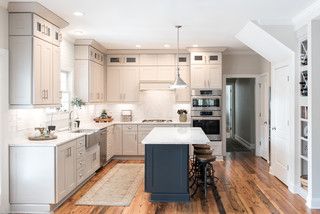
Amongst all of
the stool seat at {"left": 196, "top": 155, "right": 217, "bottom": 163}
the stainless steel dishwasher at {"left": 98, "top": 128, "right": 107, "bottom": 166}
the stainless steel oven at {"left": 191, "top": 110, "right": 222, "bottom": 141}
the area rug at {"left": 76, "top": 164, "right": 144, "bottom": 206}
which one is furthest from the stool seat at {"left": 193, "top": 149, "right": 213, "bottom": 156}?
the stainless steel oven at {"left": 191, "top": 110, "right": 222, "bottom": 141}

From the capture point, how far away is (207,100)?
759cm

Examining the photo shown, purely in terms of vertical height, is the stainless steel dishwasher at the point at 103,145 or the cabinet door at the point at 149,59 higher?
the cabinet door at the point at 149,59

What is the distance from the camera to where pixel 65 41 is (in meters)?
6.13

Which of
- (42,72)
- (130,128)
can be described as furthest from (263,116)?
(42,72)

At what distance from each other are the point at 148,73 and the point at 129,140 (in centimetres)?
181

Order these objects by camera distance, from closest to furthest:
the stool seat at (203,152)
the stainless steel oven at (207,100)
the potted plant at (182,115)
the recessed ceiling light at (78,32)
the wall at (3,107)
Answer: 1. the wall at (3,107)
2. the stool seat at (203,152)
3. the recessed ceiling light at (78,32)
4. the stainless steel oven at (207,100)
5. the potted plant at (182,115)

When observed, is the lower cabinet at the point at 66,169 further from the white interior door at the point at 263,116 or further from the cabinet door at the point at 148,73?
the white interior door at the point at 263,116

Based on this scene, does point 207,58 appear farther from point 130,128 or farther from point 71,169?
point 71,169

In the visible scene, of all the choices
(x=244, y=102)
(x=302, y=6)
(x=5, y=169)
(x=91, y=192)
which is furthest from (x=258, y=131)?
(x=5, y=169)

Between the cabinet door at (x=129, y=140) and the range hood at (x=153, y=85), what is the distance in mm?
1080

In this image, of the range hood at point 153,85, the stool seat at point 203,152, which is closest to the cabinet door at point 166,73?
the range hood at point 153,85

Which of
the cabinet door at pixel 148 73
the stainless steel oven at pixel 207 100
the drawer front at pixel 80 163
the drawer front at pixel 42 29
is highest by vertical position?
the drawer front at pixel 42 29

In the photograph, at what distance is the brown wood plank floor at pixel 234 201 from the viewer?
4207 millimetres

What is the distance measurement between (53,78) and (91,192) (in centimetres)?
195
